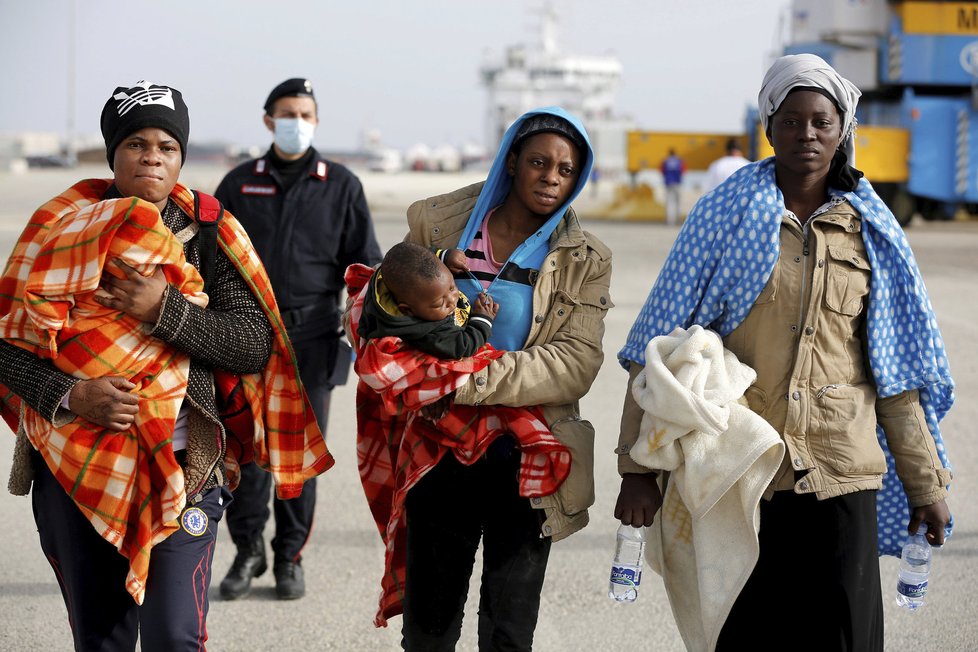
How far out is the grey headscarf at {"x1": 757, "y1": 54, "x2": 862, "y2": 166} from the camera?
9.73 ft

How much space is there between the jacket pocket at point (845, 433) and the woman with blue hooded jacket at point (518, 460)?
0.62 meters

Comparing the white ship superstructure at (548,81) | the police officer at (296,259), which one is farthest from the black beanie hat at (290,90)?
the white ship superstructure at (548,81)

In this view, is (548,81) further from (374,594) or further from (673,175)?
(374,594)

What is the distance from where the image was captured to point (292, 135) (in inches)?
194

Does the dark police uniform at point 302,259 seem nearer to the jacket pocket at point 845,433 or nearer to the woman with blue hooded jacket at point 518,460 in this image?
the woman with blue hooded jacket at point 518,460

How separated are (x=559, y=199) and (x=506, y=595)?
1124mm

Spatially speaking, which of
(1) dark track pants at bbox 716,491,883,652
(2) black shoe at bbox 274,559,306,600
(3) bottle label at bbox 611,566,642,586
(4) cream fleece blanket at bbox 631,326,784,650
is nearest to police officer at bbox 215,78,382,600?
(2) black shoe at bbox 274,559,306,600

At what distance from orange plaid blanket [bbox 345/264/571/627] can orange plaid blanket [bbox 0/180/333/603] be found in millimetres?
530

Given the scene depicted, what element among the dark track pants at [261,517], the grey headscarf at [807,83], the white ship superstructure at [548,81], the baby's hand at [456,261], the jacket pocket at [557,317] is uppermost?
the white ship superstructure at [548,81]

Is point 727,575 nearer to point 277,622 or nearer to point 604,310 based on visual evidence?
point 604,310

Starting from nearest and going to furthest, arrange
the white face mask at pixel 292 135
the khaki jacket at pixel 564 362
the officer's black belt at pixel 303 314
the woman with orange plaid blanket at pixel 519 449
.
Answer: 1. the khaki jacket at pixel 564 362
2. the woman with orange plaid blanket at pixel 519 449
3. the officer's black belt at pixel 303 314
4. the white face mask at pixel 292 135

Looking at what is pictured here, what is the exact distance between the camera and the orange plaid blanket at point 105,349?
278cm

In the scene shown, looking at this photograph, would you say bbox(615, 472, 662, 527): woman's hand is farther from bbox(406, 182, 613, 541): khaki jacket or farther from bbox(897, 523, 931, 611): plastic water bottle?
bbox(897, 523, 931, 611): plastic water bottle

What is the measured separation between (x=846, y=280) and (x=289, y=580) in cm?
274
